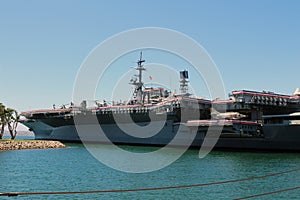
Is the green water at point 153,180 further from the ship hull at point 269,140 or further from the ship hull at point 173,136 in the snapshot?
the ship hull at point 173,136

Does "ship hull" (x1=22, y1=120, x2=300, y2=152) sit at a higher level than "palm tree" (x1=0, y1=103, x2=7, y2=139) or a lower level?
lower

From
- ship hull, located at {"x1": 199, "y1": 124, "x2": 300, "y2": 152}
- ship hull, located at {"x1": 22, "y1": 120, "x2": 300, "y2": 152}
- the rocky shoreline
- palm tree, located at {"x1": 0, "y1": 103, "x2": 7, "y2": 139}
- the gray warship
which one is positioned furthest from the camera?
palm tree, located at {"x1": 0, "y1": 103, "x2": 7, "y2": 139}

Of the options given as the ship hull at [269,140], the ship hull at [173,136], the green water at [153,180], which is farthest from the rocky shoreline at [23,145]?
the ship hull at [269,140]

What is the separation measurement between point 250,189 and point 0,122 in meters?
43.1

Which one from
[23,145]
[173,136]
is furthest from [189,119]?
[23,145]

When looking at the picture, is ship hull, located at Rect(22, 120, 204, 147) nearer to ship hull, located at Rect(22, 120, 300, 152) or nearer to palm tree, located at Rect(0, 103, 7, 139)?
ship hull, located at Rect(22, 120, 300, 152)

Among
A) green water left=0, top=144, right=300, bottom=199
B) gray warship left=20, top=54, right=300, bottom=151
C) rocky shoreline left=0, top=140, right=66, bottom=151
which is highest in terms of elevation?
gray warship left=20, top=54, right=300, bottom=151

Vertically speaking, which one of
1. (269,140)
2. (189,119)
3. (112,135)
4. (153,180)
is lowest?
(153,180)

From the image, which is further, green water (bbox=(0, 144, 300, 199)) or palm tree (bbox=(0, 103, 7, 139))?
palm tree (bbox=(0, 103, 7, 139))

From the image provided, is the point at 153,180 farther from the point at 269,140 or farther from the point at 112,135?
the point at 112,135

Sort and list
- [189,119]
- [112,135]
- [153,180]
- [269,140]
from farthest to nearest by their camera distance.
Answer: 1. [112,135]
2. [189,119]
3. [269,140]
4. [153,180]

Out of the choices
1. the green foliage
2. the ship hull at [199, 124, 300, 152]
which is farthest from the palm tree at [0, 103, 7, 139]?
the ship hull at [199, 124, 300, 152]

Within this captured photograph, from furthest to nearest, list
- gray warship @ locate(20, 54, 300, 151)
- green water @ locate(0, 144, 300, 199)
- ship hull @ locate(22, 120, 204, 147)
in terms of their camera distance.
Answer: ship hull @ locate(22, 120, 204, 147)
gray warship @ locate(20, 54, 300, 151)
green water @ locate(0, 144, 300, 199)

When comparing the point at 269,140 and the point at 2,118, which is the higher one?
the point at 2,118
